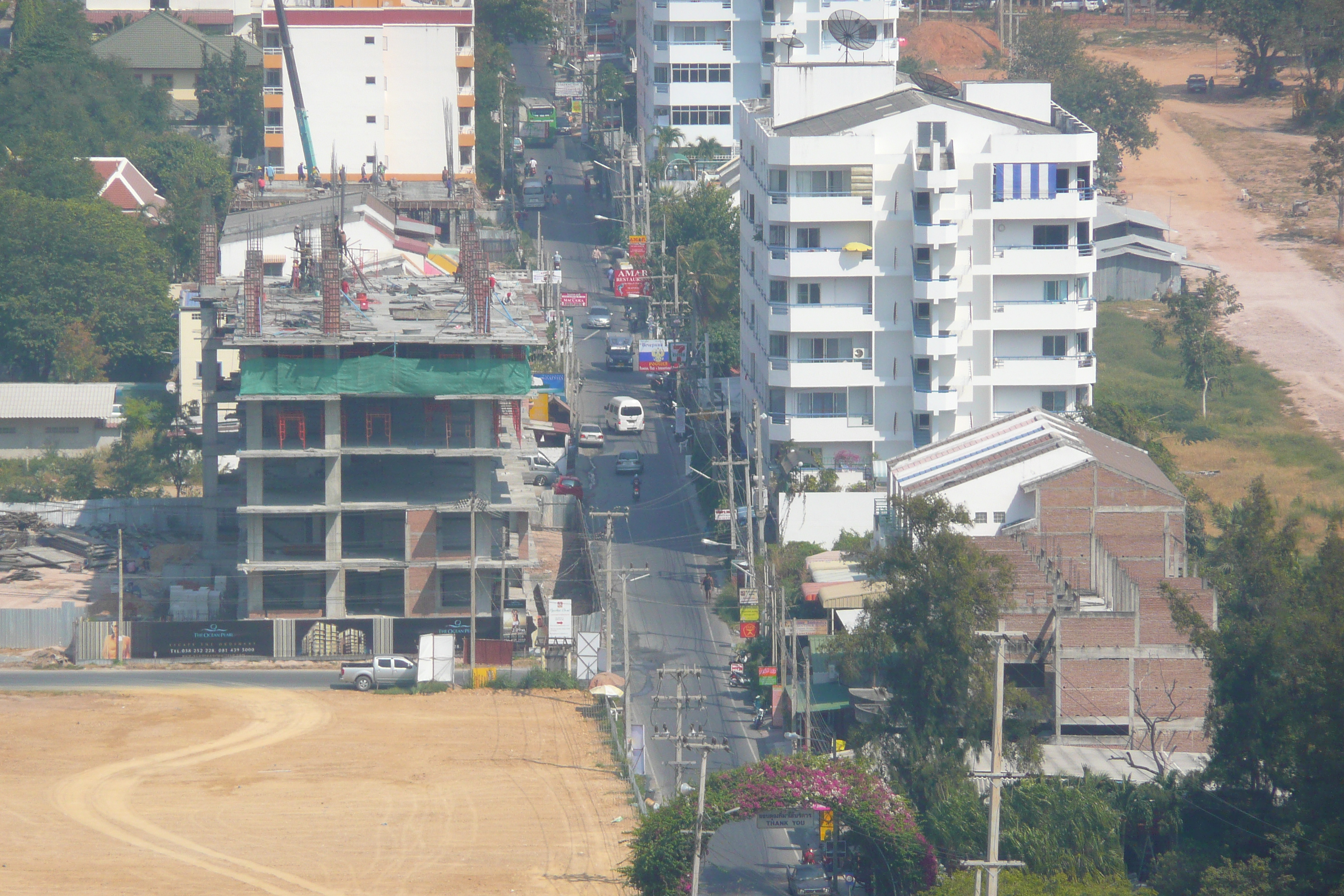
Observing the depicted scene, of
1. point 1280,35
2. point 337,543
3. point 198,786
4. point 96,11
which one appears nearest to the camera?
point 198,786

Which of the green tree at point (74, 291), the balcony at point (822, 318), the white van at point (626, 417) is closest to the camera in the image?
the balcony at point (822, 318)

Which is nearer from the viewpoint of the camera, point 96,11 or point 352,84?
point 352,84

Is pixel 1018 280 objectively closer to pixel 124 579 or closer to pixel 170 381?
pixel 124 579

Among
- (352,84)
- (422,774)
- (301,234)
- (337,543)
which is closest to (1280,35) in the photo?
(352,84)

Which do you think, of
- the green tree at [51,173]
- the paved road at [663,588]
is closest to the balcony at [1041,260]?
the paved road at [663,588]

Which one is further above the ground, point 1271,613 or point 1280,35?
point 1280,35

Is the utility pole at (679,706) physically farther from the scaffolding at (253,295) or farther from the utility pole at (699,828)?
the scaffolding at (253,295)

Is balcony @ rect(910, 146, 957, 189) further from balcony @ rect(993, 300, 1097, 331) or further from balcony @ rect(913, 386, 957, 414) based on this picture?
balcony @ rect(913, 386, 957, 414)
